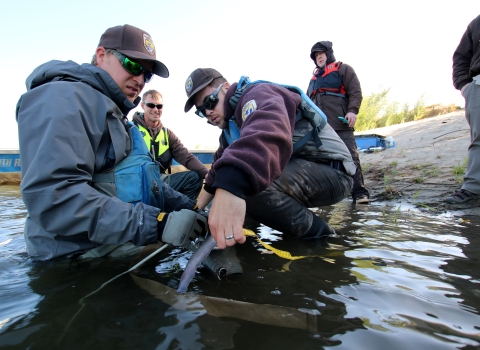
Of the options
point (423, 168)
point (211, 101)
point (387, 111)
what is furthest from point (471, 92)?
point (387, 111)

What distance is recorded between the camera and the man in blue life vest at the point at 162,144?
4891mm

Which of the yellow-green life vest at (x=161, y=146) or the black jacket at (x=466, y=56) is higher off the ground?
the black jacket at (x=466, y=56)

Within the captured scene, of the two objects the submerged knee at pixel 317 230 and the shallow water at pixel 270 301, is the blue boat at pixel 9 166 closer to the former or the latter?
the shallow water at pixel 270 301

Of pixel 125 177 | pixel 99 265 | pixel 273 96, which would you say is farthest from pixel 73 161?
pixel 273 96

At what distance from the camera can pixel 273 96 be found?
206 cm

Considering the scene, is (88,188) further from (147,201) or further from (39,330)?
(39,330)

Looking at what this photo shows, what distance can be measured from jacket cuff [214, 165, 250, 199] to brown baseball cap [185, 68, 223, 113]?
154cm

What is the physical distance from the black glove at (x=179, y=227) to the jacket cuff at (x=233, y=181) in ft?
1.39

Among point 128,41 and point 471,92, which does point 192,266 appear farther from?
point 471,92

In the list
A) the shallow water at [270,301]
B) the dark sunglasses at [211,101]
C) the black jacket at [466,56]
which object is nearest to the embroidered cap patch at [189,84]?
the dark sunglasses at [211,101]

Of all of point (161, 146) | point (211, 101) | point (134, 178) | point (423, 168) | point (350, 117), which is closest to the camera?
point (134, 178)

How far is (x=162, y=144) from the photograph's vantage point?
5.21 m

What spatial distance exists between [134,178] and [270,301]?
1.15m

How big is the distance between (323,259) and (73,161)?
1599 millimetres
